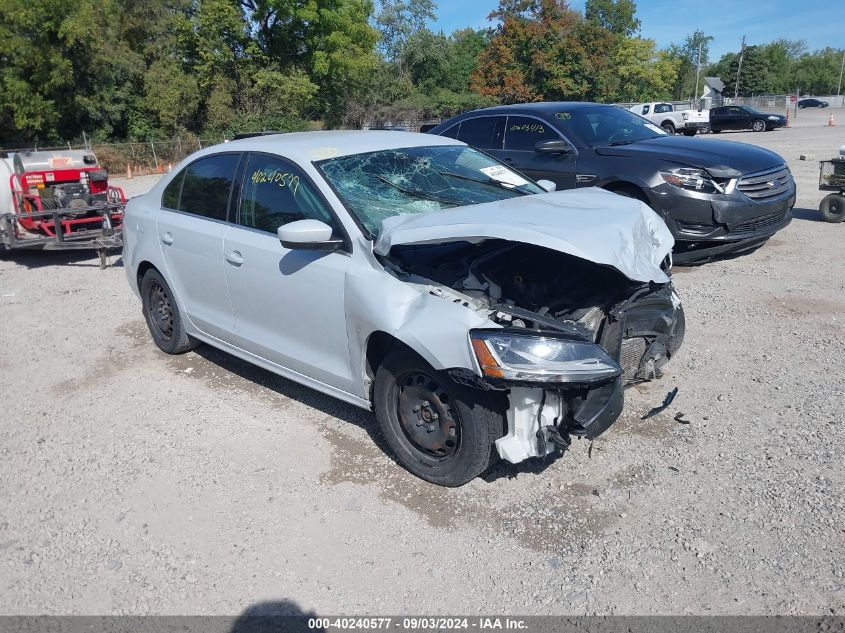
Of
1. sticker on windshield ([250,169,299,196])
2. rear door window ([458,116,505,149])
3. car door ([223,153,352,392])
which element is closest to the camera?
car door ([223,153,352,392])

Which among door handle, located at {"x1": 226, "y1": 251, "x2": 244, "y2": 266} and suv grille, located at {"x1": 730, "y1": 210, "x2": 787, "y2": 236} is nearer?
door handle, located at {"x1": 226, "y1": 251, "x2": 244, "y2": 266}

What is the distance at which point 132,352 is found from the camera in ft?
Answer: 20.2

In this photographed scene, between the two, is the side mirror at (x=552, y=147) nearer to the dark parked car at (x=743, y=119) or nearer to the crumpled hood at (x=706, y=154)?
the crumpled hood at (x=706, y=154)

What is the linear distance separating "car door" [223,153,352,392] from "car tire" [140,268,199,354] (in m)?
1.11

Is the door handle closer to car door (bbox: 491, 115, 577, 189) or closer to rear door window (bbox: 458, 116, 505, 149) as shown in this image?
car door (bbox: 491, 115, 577, 189)

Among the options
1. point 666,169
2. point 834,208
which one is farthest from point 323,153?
point 834,208

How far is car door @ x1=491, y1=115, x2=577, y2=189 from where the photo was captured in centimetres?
809

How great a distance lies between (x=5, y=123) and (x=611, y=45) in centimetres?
4108

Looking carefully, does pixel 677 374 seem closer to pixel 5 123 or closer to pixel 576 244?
pixel 576 244

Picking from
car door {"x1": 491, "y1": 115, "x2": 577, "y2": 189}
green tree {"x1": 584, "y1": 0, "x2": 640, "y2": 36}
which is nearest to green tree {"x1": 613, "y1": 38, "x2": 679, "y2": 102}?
green tree {"x1": 584, "y1": 0, "x2": 640, "y2": 36}

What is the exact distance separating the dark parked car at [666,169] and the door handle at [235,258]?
4.40 metres

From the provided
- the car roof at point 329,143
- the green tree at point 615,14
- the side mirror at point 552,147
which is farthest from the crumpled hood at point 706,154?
the green tree at point 615,14

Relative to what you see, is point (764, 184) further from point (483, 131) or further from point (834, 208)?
point (483, 131)

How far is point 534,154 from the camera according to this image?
845cm
